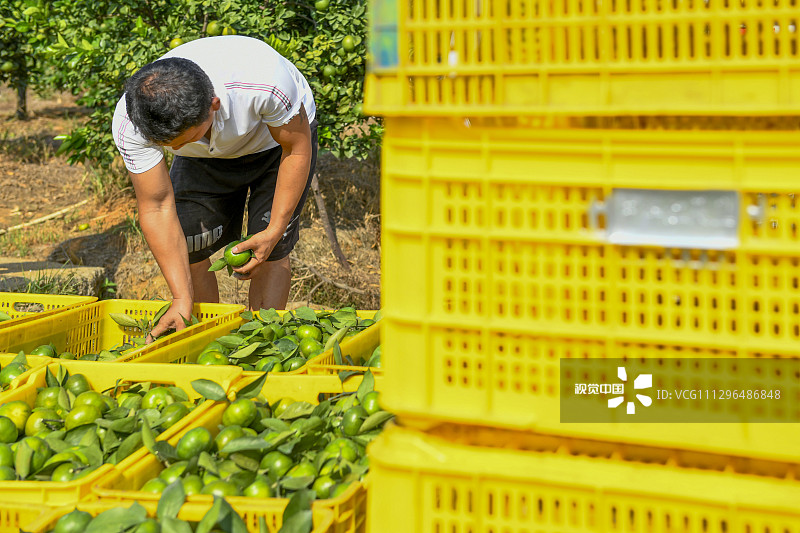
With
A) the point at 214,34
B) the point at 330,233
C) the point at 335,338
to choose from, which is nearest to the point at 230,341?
the point at 335,338

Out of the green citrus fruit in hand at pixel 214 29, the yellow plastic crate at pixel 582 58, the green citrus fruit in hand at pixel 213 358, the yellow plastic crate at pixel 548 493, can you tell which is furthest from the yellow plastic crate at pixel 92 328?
the green citrus fruit in hand at pixel 214 29

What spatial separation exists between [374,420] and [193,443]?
1.33 feet

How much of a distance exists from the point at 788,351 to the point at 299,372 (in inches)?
57.6

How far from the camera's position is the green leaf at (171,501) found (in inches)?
57.7

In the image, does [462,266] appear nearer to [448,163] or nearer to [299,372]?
[448,163]

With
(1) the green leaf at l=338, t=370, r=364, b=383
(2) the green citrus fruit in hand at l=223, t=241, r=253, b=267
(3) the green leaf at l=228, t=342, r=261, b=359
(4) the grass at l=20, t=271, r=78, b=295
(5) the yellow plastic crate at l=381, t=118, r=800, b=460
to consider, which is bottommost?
(4) the grass at l=20, t=271, r=78, b=295

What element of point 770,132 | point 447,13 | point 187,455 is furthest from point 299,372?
point 770,132

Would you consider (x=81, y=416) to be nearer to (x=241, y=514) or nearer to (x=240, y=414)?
(x=240, y=414)

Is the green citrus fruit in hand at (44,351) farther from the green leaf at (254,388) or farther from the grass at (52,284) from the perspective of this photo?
the grass at (52,284)

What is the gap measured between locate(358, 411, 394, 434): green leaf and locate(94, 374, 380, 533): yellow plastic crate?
0.20m

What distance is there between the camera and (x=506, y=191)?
1.17 m

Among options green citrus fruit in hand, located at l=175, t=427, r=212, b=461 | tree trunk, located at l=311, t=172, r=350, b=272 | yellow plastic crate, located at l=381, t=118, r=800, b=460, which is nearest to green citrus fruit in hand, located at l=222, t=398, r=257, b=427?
green citrus fruit in hand, located at l=175, t=427, r=212, b=461

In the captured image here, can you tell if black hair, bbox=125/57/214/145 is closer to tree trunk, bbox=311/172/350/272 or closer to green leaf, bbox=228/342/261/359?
green leaf, bbox=228/342/261/359

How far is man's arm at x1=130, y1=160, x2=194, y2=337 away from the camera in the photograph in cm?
296
